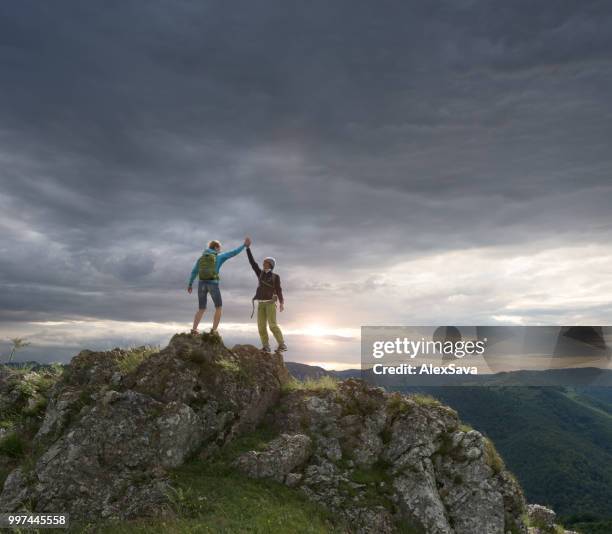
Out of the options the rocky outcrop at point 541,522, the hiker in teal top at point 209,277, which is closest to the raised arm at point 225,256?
the hiker in teal top at point 209,277

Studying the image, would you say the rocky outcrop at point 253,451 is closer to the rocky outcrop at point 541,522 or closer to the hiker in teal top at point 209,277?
the hiker in teal top at point 209,277

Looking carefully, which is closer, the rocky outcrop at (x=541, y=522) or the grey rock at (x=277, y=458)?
the grey rock at (x=277, y=458)

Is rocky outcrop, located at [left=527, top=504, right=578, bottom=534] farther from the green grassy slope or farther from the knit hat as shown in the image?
the knit hat

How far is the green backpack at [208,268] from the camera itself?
76.4 ft

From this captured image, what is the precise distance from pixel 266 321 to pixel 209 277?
3900 mm

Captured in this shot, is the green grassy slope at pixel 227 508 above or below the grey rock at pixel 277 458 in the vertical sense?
below

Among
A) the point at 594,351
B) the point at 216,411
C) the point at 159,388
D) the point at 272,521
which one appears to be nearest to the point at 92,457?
the point at 159,388

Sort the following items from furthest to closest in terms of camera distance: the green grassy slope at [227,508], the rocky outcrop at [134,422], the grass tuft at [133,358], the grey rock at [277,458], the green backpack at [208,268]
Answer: the green backpack at [208,268]
the grass tuft at [133,358]
the grey rock at [277,458]
the rocky outcrop at [134,422]
the green grassy slope at [227,508]

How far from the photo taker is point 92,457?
1667cm

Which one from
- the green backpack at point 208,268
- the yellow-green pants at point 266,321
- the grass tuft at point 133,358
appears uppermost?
the green backpack at point 208,268

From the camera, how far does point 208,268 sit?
917 inches

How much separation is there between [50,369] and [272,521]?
730 inches

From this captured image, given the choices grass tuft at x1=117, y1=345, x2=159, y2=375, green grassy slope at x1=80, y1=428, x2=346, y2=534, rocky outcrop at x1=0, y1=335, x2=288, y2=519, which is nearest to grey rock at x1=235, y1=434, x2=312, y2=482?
green grassy slope at x1=80, y1=428, x2=346, y2=534

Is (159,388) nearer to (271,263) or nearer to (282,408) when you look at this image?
(282,408)
